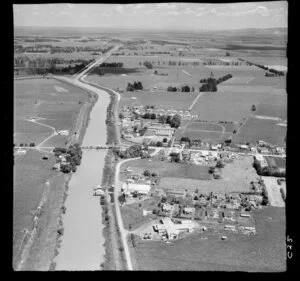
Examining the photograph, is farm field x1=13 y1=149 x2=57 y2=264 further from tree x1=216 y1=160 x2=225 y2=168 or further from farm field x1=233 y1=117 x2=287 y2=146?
farm field x1=233 y1=117 x2=287 y2=146

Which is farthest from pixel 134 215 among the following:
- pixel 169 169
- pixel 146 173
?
pixel 169 169

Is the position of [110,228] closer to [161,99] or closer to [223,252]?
[223,252]

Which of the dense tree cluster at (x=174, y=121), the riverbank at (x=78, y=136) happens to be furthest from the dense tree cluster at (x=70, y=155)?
the dense tree cluster at (x=174, y=121)

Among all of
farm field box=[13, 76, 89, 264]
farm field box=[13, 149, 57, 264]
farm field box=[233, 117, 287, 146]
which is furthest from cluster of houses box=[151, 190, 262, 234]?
farm field box=[13, 149, 57, 264]

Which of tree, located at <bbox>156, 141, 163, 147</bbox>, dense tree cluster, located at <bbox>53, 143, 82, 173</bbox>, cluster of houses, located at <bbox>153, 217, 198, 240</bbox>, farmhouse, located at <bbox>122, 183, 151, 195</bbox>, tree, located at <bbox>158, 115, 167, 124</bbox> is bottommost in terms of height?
cluster of houses, located at <bbox>153, 217, 198, 240</bbox>

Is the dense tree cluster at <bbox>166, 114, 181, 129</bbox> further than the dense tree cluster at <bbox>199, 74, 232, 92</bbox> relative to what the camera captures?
No

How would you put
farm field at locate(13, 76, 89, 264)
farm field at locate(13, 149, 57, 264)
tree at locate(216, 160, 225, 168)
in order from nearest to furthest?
farm field at locate(13, 149, 57, 264), farm field at locate(13, 76, 89, 264), tree at locate(216, 160, 225, 168)

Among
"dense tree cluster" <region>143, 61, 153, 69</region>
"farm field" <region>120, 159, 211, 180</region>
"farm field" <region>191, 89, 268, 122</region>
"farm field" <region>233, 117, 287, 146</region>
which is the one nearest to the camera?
"farm field" <region>120, 159, 211, 180</region>
